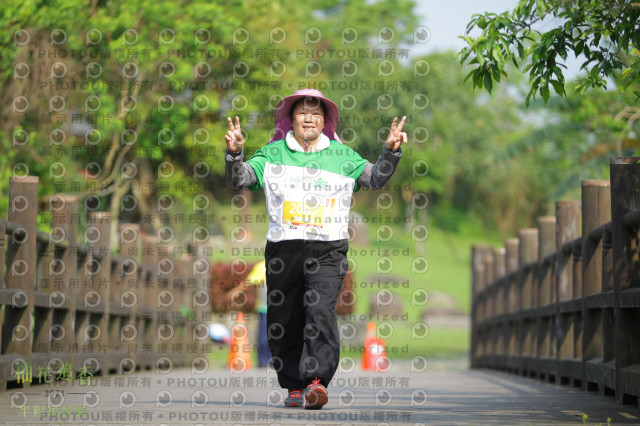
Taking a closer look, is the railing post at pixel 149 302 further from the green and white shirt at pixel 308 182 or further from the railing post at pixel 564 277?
the green and white shirt at pixel 308 182

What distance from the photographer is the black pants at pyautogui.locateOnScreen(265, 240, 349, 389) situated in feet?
20.3

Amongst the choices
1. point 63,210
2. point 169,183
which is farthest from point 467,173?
point 63,210

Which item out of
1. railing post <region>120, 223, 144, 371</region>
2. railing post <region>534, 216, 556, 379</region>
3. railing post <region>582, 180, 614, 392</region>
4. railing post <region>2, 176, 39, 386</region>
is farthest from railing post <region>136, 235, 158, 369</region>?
railing post <region>582, 180, 614, 392</region>

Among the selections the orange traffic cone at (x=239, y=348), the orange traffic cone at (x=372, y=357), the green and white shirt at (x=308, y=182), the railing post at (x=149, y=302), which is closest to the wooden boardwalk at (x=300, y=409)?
the green and white shirt at (x=308, y=182)

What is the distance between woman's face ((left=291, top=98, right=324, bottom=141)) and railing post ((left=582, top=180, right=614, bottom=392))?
225 centimetres

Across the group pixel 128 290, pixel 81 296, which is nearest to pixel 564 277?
pixel 81 296

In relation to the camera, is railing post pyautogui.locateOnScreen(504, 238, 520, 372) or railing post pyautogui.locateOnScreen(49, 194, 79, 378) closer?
railing post pyautogui.locateOnScreen(49, 194, 79, 378)

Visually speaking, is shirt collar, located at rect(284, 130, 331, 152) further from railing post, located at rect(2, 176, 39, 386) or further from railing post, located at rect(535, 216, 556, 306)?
railing post, located at rect(535, 216, 556, 306)

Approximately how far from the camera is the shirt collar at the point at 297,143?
21.1ft

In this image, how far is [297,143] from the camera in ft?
21.2

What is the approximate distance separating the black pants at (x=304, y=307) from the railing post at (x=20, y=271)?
6.20 ft

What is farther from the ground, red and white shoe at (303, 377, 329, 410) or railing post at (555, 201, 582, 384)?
railing post at (555, 201, 582, 384)

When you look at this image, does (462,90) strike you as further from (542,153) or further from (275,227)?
(275,227)

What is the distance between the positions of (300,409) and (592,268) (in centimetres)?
269
